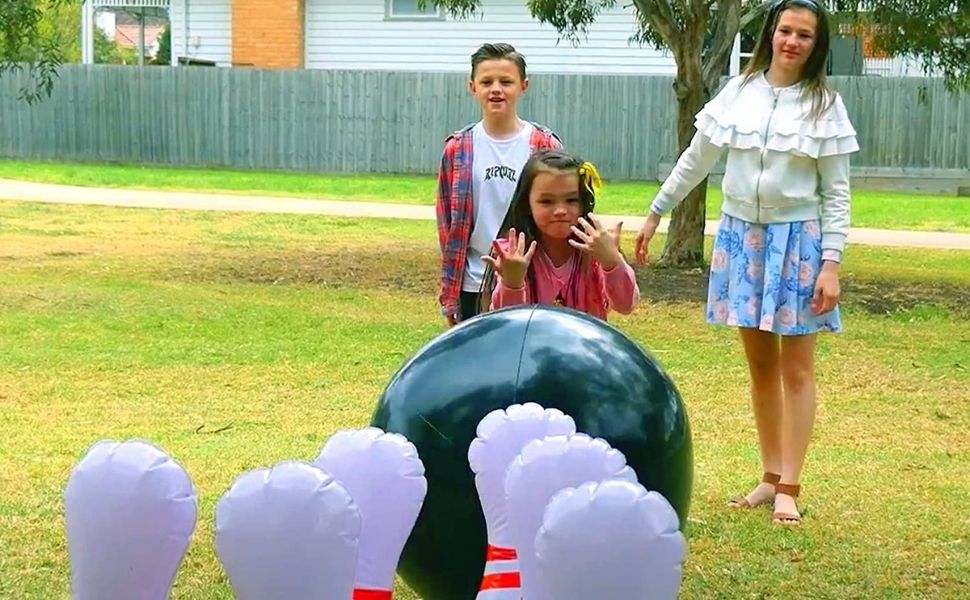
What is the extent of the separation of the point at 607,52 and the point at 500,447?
26812 millimetres

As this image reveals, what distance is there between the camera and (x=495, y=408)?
427 cm

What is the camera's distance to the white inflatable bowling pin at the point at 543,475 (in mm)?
3201

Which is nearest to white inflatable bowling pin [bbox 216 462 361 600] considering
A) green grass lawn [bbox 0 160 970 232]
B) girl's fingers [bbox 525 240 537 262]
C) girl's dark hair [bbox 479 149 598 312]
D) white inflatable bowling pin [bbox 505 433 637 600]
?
white inflatable bowling pin [bbox 505 433 637 600]

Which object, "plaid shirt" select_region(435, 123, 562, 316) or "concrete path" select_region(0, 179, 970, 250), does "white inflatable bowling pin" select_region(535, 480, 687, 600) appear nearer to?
"plaid shirt" select_region(435, 123, 562, 316)

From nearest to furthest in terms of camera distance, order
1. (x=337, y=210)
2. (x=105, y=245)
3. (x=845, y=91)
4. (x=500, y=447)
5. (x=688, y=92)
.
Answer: (x=500, y=447)
(x=688, y=92)
(x=105, y=245)
(x=337, y=210)
(x=845, y=91)

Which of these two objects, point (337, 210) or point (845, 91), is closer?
point (337, 210)

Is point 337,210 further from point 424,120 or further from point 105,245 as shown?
point 424,120

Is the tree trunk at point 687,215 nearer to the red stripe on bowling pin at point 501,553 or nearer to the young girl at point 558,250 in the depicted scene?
the young girl at point 558,250

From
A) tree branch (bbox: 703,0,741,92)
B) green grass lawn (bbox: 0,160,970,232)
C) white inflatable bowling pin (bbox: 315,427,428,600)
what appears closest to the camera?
white inflatable bowling pin (bbox: 315,427,428,600)

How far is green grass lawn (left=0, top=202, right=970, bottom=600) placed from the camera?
17.5 ft

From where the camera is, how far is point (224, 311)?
11.3m

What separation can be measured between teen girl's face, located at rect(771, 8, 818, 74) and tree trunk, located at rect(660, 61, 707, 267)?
810cm

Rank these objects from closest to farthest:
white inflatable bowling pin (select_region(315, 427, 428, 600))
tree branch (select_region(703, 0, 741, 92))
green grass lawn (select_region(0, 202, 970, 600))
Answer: white inflatable bowling pin (select_region(315, 427, 428, 600)) < green grass lawn (select_region(0, 202, 970, 600)) < tree branch (select_region(703, 0, 741, 92))

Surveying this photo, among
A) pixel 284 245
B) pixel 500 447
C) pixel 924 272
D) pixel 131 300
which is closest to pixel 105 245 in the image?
pixel 284 245
